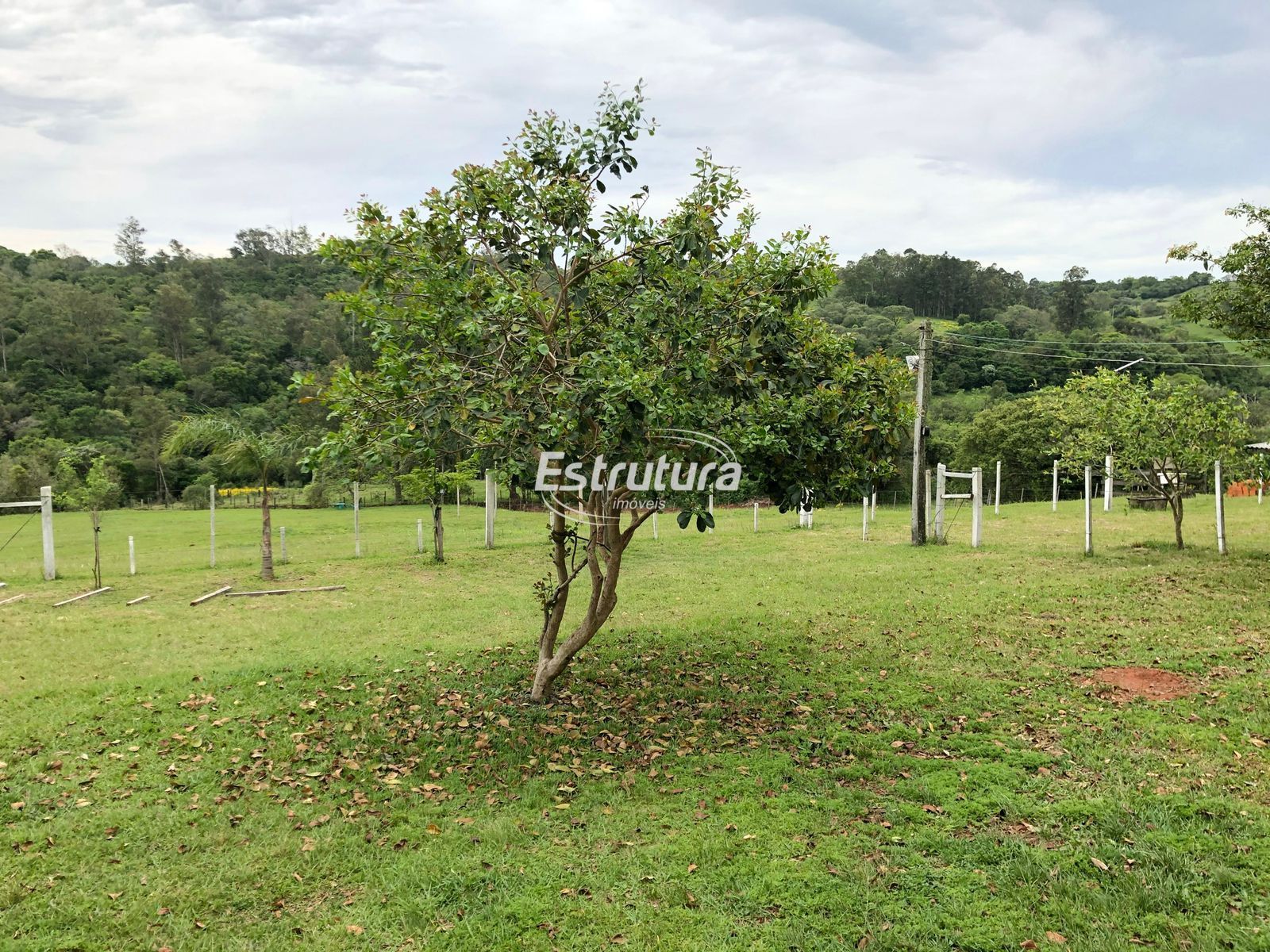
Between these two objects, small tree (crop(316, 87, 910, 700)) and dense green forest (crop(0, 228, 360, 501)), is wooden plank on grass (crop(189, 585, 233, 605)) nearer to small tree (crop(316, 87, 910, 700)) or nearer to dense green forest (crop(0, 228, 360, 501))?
small tree (crop(316, 87, 910, 700))

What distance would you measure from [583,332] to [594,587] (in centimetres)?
236

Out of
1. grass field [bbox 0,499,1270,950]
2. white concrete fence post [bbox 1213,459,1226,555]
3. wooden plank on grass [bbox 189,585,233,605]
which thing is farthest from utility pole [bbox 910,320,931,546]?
wooden plank on grass [bbox 189,585,233,605]

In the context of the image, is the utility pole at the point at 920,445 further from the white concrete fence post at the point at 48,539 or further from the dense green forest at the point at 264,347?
the white concrete fence post at the point at 48,539

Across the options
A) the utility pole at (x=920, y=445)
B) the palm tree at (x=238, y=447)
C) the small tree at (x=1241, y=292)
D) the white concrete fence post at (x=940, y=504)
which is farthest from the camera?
the utility pole at (x=920, y=445)

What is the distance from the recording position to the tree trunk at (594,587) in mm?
7121

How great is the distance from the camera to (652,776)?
6020 millimetres

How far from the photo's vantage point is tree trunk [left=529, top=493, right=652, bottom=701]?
7121 mm

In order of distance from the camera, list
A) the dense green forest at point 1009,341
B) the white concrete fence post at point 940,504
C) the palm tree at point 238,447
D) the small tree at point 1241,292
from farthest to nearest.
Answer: the dense green forest at point 1009,341 < the white concrete fence post at point 940,504 < the palm tree at point 238,447 < the small tree at point 1241,292

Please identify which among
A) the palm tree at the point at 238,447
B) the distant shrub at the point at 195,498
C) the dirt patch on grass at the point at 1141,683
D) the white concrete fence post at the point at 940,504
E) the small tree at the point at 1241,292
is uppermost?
the small tree at the point at 1241,292

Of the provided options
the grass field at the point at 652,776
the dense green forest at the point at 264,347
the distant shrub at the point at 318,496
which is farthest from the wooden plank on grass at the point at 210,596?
the distant shrub at the point at 318,496

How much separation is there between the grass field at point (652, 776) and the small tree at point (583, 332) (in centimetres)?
182

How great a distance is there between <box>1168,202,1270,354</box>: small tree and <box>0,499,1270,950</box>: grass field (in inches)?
149

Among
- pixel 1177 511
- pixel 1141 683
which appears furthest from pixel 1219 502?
pixel 1141 683

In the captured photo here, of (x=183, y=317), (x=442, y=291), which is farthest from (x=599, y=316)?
(x=183, y=317)
